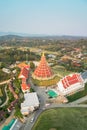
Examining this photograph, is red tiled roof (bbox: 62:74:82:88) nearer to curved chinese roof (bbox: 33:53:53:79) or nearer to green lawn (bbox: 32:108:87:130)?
curved chinese roof (bbox: 33:53:53:79)

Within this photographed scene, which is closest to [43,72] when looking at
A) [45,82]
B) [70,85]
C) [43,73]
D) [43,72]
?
[43,72]

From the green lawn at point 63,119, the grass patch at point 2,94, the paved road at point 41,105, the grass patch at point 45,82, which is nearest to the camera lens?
the green lawn at point 63,119

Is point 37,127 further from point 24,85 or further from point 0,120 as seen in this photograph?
point 24,85

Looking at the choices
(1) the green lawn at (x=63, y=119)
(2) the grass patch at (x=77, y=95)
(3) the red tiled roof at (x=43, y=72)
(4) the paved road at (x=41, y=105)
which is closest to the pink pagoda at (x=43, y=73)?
(3) the red tiled roof at (x=43, y=72)

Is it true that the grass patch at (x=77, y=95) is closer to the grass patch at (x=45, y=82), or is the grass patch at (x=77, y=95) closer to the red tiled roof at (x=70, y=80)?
the red tiled roof at (x=70, y=80)

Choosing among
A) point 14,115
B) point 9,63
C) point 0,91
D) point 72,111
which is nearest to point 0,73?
point 0,91

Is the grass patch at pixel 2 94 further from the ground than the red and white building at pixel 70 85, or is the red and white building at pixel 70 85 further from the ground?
the red and white building at pixel 70 85
